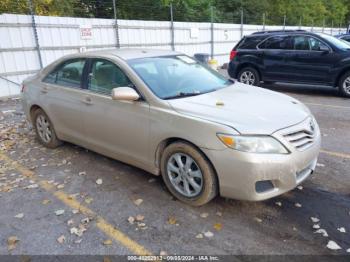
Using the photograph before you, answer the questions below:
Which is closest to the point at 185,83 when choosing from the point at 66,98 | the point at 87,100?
the point at 87,100

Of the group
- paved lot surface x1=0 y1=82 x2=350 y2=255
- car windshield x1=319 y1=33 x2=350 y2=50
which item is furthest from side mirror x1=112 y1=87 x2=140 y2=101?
car windshield x1=319 y1=33 x2=350 y2=50

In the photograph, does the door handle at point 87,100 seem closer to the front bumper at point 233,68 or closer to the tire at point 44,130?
the tire at point 44,130

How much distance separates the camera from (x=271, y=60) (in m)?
9.67

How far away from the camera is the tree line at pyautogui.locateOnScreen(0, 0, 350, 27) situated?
15.3 m

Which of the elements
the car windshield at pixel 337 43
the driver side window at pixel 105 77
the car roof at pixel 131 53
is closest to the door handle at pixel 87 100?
the driver side window at pixel 105 77

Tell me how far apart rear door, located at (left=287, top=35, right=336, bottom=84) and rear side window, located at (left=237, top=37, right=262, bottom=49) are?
3.72 feet

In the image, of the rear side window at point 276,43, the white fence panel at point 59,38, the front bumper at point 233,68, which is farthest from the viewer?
the front bumper at point 233,68

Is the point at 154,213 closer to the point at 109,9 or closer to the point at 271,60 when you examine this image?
the point at 271,60

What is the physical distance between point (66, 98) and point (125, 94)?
147 cm

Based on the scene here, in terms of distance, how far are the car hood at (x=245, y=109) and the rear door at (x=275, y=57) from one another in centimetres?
589

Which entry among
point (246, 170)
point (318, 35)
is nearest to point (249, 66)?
point (318, 35)

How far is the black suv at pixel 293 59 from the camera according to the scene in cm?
862

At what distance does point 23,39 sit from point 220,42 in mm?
11260

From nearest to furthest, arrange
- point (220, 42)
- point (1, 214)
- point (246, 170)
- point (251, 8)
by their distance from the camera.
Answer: point (246, 170), point (1, 214), point (220, 42), point (251, 8)
